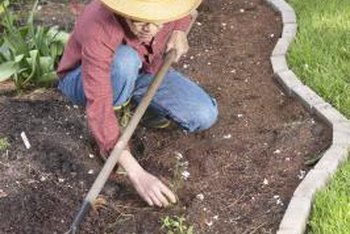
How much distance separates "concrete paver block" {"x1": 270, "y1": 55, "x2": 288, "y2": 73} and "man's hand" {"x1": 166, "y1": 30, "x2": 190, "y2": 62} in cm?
85

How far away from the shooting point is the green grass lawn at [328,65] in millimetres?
3092

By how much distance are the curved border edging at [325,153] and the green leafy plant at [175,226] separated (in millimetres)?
397

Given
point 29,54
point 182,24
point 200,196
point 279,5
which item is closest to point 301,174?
point 200,196

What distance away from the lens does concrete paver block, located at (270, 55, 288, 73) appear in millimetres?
4325

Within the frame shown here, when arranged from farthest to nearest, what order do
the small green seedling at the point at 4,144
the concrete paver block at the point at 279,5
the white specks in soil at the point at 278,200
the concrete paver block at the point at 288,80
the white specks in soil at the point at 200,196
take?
the concrete paver block at the point at 279,5 → the concrete paver block at the point at 288,80 → the small green seedling at the point at 4,144 → the white specks in soil at the point at 200,196 → the white specks in soil at the point at 278,200

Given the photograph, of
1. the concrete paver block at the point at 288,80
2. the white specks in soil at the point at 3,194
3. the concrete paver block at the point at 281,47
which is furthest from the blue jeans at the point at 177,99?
the concrete paver block at the point at 281,47

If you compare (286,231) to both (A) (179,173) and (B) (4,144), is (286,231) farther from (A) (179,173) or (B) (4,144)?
(B) (4,144)

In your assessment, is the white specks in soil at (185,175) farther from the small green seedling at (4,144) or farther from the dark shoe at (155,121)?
the small green seedling at (4,144)

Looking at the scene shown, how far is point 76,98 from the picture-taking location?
3.65 meters

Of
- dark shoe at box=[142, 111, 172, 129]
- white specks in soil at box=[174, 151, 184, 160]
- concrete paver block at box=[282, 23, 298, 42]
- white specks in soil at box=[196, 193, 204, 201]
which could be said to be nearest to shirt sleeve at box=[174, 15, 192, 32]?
dark shoe at box=[142, 111, 172, 129]

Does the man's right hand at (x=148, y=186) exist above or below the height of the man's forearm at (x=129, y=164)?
below

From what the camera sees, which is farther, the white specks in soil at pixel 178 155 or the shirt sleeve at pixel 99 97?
the white specks in soil at pixel 178 155

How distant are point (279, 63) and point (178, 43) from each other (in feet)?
3.19

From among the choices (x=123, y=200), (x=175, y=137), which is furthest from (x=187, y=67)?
(x=123, y=200)
